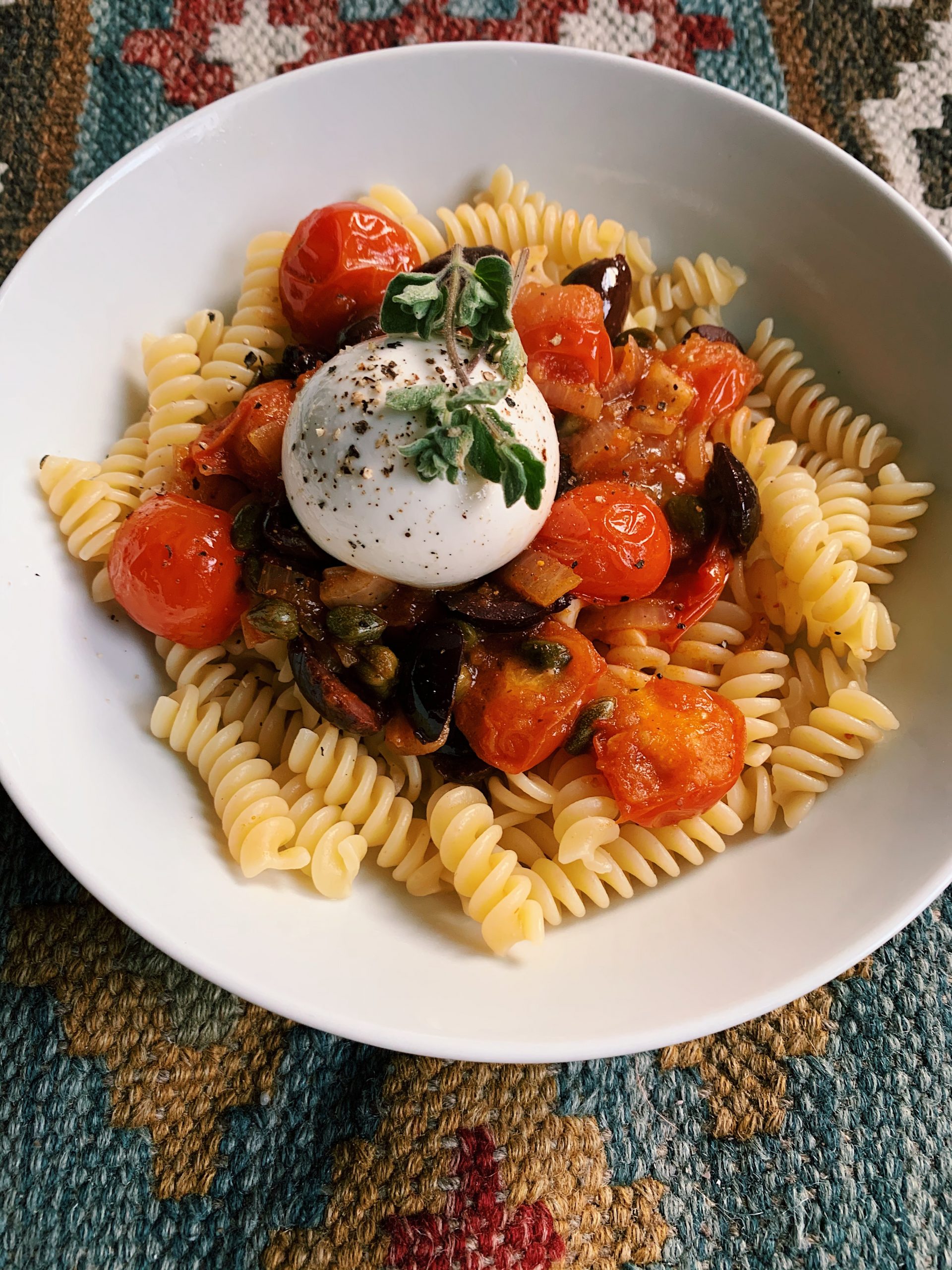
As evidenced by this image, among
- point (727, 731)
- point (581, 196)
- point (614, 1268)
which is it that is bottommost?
point (614, 1268)

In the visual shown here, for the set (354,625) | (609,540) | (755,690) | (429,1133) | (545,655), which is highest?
(609,540)

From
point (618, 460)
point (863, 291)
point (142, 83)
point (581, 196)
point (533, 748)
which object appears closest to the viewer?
point (533, 748)

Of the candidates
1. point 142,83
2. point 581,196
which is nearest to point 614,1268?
point 581,196

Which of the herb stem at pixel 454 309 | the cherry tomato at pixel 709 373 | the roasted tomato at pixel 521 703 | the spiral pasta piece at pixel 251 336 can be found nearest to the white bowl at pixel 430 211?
the spiral pasta piece at pixel 251 336

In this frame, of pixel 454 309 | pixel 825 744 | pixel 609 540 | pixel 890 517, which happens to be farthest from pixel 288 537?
pixel 890 517

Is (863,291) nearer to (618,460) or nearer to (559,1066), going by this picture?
(618,460)

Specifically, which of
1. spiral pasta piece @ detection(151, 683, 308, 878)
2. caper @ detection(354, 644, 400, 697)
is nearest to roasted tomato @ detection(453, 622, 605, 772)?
caper @ detection(354, 644, 400, 697)

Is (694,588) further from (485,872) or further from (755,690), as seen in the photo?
(485,872)
